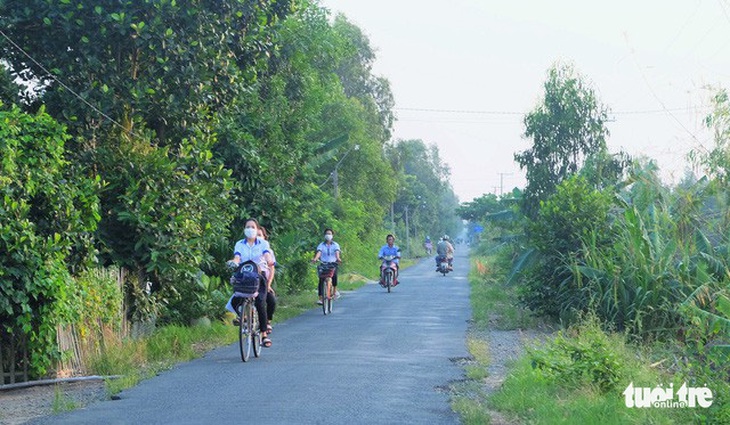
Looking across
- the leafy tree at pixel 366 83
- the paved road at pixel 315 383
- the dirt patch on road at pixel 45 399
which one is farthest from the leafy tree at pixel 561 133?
the leafy tree at pixel 366 83

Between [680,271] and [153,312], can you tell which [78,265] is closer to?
[153,312]

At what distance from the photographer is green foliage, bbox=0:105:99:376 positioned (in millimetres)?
11578

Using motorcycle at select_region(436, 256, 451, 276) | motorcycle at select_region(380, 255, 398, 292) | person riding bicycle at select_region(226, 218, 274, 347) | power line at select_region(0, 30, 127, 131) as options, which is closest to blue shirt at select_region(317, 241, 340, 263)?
motorcycle at select_region(380, 255, 398, 292)

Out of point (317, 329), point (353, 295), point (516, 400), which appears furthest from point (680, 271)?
point (353, 295)

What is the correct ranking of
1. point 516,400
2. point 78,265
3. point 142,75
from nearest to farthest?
point 516,400 → point 78,265 → point 142,75

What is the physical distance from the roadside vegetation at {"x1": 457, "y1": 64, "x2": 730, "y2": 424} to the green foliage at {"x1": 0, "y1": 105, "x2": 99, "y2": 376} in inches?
205

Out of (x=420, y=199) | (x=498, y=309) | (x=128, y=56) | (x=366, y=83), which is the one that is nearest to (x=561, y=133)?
(x=498, y=309)

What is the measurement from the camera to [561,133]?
3022cm

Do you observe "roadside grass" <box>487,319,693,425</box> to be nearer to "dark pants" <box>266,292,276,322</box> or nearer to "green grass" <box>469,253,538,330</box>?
"dark pants" <box>266,292,276,322</box>

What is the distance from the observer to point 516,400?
1001cm

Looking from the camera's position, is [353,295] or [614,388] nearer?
[614,388]

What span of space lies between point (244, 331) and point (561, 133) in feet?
59.8

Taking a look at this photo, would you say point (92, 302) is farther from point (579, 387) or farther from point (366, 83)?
point (366, 83)

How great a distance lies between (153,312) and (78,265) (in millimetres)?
3519
